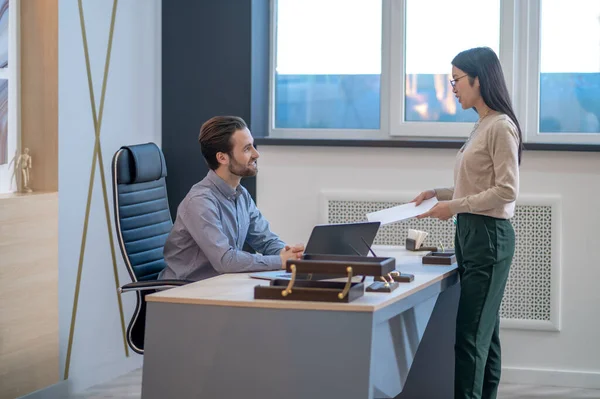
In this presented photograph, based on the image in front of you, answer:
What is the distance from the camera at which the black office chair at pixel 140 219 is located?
325cm

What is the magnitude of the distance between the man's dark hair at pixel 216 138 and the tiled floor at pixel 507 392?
4.53 ft

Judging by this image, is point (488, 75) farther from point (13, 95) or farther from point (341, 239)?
point (13, 95)

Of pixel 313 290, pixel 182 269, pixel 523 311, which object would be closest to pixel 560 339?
pixel 523 311

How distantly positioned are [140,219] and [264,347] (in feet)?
4.03

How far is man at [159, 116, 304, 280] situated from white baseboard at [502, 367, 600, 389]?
5.83ft

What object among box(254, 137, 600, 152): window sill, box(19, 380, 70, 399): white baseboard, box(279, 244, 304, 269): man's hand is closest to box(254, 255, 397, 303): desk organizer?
box(279, 244, 304, 269): man's hand

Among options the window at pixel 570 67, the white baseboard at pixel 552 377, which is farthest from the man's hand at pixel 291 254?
the window at pixel 570 67

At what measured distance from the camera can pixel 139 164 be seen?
3359mm

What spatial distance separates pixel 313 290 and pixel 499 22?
2730mm

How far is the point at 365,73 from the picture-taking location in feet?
15.9

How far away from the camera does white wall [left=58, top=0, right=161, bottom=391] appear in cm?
400

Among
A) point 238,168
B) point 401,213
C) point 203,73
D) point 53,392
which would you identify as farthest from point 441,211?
point 203,73

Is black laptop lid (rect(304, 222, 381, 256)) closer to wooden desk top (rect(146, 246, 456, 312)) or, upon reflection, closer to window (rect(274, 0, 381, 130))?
wooden desk top (rect(146, 246, 456, 312))

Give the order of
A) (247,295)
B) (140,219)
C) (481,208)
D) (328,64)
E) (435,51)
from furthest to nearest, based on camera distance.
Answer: (328,64)
(435,51)
(140,219)
(481,208)
(247,295)
